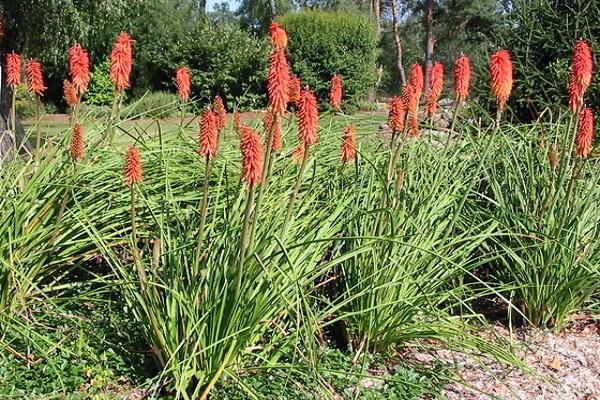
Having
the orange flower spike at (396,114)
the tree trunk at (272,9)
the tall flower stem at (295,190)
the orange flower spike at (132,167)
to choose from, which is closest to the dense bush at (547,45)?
the orange flower spike at (396,114)

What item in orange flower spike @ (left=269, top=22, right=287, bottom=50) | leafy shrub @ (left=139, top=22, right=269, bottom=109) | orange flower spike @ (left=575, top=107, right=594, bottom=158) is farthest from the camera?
leafy shrub @ (left=139, top=22, right=269, bottom=109)

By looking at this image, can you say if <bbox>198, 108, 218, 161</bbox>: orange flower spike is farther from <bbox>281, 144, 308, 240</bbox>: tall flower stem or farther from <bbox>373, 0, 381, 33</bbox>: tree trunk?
<bbox>373, 0, 381, 33</bbox>: tree trunk

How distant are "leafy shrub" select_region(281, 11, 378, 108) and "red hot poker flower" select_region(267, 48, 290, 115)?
2315cm

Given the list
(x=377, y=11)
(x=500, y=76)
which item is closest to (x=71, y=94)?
(x=500, y=76)

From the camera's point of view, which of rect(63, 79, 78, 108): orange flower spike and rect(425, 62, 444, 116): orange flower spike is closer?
rect(63, 79, 78, 108): orange flower spike

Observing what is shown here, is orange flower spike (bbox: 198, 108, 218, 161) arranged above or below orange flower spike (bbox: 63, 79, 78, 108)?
below

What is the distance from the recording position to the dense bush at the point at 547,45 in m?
6.59

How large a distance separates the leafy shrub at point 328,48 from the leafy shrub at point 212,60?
1430mm

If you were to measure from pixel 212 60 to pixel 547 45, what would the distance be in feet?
68.6

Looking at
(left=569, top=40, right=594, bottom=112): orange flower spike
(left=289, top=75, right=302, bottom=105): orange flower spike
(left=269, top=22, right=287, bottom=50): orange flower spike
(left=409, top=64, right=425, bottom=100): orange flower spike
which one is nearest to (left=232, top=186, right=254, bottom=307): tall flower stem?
(left=289, top=75, right=302, bottom=105): orange flower spike

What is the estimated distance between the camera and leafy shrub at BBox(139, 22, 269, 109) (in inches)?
1027

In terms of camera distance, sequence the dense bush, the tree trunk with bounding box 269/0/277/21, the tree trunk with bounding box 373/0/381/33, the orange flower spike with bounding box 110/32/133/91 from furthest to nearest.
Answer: the tree trunk with bounding box 269/0/277/21
the tree trunk with bounding box 373/0/381/33
the dense bush
the orange flower spike with bounding box 110/32/133/91

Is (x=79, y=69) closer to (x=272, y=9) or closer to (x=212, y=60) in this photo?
(x=212, y=60)

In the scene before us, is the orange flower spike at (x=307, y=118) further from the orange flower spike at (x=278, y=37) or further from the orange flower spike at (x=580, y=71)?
the orange flower spike at (x=580, y=71)
